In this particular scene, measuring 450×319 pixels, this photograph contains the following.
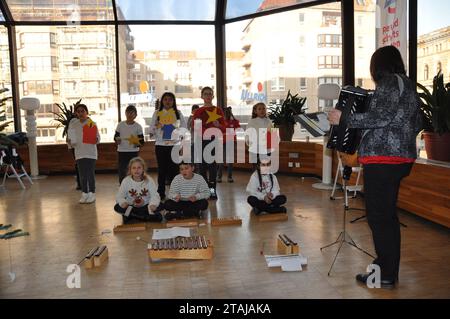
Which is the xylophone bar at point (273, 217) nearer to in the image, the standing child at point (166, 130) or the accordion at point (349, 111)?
the standing child at point (166, 130)

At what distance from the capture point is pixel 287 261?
145 inches

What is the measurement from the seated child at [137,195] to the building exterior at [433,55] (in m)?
3.31

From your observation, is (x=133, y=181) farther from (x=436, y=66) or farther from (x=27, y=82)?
(x=27, y=82)

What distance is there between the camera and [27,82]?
9312mm

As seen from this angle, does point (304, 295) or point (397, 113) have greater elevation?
point (397, 113)

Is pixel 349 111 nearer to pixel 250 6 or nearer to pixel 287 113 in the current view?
pixel 287 113

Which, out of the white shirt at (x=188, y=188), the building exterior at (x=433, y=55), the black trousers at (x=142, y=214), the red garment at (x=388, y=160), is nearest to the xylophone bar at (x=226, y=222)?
the white shirt at (x=188, y=188)

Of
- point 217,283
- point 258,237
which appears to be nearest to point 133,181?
point 258,237

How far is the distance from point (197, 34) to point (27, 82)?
344 cm

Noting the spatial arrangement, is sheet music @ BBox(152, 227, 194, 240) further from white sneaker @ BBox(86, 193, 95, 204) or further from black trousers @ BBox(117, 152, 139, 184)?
white sneaker @ BBox(86, 193, 95, 204)

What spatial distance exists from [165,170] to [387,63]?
12.5 feet

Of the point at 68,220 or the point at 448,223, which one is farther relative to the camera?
the point at 68,220

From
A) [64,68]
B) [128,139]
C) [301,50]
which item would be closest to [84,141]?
[128,139]

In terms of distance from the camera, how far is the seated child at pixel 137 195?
16.7ft
